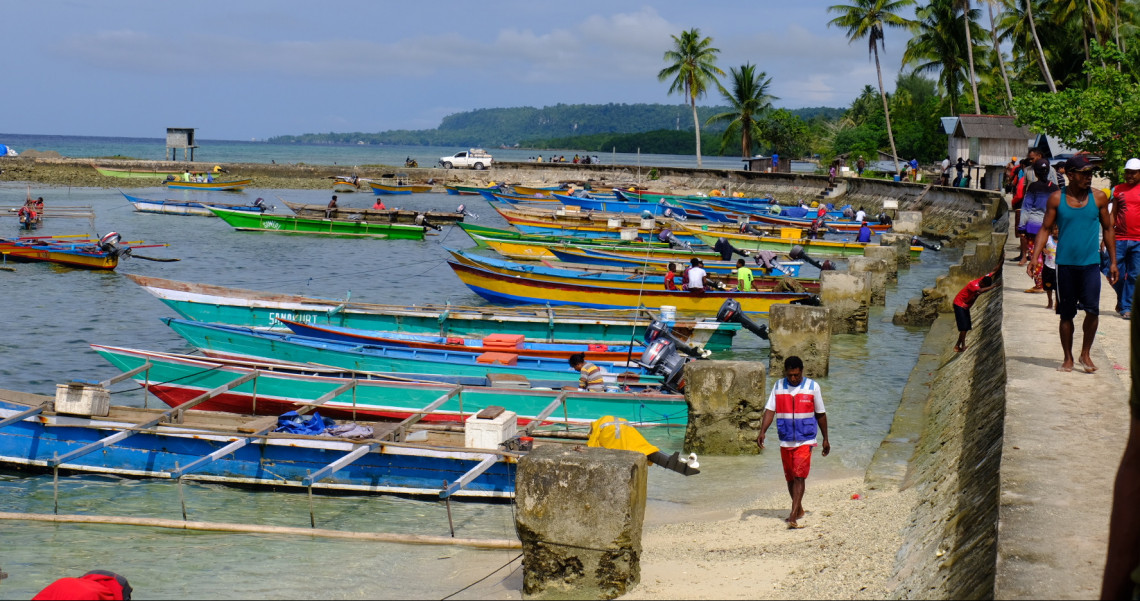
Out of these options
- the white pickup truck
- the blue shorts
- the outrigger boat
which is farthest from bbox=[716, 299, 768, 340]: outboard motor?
the white pickup truck

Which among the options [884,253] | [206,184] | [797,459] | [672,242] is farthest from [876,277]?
[206,184]

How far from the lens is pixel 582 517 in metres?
7.23

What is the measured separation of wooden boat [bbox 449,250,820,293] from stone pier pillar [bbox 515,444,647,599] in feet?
50.9

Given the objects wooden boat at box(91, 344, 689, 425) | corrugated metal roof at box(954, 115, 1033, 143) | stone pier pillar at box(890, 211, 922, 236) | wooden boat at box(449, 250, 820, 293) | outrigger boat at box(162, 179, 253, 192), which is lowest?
wooden boat at box(91, 344, 689, 425)

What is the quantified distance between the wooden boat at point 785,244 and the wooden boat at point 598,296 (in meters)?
11.1

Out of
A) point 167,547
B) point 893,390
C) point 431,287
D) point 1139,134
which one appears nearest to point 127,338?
point 431,287

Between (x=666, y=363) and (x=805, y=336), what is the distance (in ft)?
13.9

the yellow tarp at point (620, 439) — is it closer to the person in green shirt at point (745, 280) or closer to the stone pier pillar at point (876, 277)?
the person in green shirt at point (745, 280)

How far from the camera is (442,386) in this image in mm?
13094

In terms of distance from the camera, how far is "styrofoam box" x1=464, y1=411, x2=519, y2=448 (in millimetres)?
10961

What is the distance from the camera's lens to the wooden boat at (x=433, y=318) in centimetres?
1873

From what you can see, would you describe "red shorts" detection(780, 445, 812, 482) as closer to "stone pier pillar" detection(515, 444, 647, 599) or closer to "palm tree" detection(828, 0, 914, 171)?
"stone pier pillar" detection(515, 444, 647, 599)

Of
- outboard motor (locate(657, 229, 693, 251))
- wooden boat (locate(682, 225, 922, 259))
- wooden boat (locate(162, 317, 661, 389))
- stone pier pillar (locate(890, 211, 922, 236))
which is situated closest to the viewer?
wooden boat (locate(162, 317, 661, 389))

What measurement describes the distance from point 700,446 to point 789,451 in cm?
373
